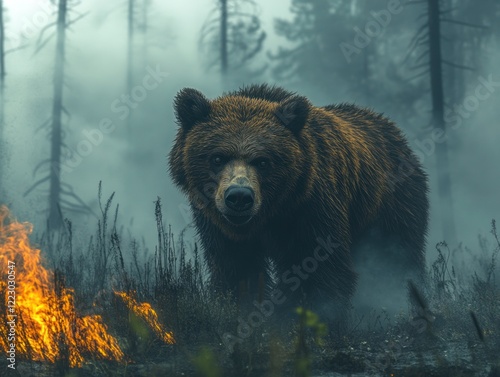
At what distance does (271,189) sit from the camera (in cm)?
575

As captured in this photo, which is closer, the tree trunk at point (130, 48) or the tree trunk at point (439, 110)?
the tree trunk at point (439, 110)

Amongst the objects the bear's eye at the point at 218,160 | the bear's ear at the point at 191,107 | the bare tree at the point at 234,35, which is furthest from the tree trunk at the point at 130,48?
the bear's eye at the point at 218,160

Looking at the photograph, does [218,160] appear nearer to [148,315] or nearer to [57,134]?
[148,315]

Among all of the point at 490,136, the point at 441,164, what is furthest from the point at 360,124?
the point at 490,136

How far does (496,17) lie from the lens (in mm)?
22703

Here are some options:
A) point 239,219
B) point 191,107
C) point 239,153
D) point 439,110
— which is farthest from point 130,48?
point 239,219

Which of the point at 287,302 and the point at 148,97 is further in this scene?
the point at 148,97

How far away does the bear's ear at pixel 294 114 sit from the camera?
19.6 ft

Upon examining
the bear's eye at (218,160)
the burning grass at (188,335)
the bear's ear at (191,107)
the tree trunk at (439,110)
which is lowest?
the burning grass at (188,335)

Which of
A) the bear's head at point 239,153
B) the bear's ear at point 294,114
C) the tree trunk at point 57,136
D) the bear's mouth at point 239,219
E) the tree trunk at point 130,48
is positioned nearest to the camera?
the bear's mouth at point 239,219

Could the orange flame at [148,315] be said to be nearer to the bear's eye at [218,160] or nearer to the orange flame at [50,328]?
the orange flame at [50,328]

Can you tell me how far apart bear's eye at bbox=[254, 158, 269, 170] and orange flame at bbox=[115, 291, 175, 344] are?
1570 millimetres

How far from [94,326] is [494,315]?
3.60 meters

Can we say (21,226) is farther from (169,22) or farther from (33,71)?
(169,22)
